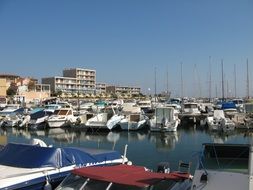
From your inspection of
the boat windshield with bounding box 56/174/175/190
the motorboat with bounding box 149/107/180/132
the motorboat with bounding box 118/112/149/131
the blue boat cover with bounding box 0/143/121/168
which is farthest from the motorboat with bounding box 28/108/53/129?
the boat windshield with bounding box 56/174/175/190

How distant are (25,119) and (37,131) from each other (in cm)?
417

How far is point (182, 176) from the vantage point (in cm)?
1077

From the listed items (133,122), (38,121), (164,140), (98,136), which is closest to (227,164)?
(164,140)

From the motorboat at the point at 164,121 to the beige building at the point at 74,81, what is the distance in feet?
402

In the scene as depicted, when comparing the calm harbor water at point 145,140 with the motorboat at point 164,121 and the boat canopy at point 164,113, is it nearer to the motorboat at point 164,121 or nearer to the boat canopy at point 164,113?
the motorboat at point 164,121

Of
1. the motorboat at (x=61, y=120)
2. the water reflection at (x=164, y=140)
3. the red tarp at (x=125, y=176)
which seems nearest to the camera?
the red tarp at (x=125, y=176)

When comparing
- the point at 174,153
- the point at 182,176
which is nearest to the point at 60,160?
the point at 182,176

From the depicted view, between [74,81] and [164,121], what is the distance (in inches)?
5535

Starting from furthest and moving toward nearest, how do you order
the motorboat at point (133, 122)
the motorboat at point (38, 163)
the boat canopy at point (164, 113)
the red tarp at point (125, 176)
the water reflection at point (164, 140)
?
the motorboat at point (133, 122), the boat canopy at point (164, 113), the water reflection at point (164, 140), the motorboat at point (38, 163), the red tarp at point (125, 176)

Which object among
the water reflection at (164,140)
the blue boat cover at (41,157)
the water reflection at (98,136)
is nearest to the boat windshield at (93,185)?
the blue boat cover at (41,157)

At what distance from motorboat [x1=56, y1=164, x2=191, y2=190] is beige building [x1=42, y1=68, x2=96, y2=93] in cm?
14980

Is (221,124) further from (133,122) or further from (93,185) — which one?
(93,185)

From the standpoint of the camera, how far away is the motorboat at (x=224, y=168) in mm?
8195

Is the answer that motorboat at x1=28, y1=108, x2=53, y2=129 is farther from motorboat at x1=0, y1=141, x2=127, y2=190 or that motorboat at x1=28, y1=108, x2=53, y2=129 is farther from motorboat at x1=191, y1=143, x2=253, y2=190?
motorboat at x1=191, y1=143, x2=253, y2=190
